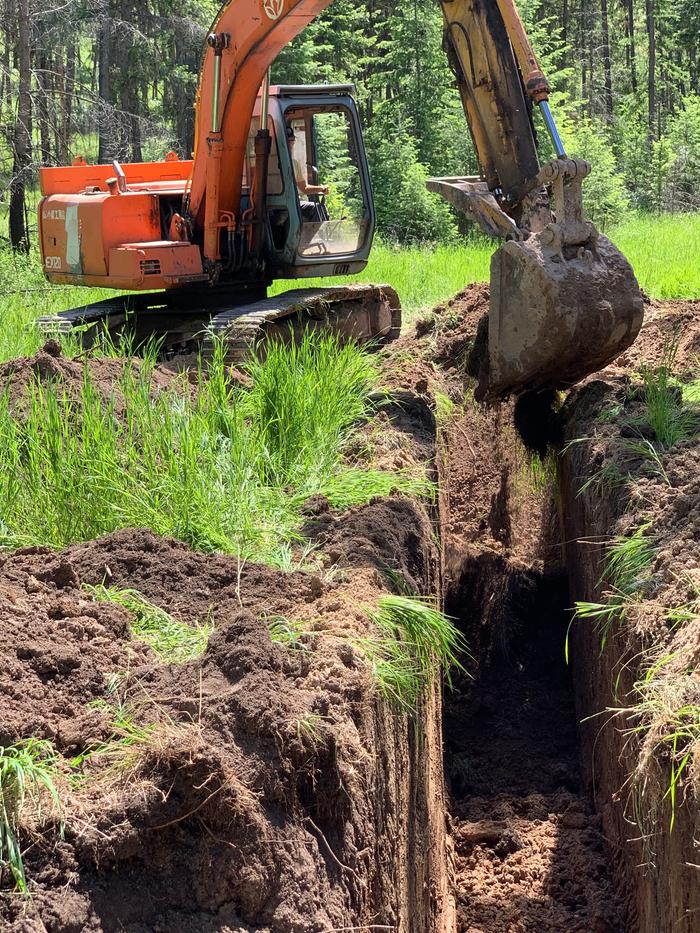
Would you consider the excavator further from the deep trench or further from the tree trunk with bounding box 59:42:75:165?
the tree trunk with bounding box 59:42:75:165

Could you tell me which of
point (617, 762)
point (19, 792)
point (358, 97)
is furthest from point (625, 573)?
point (358, 97)

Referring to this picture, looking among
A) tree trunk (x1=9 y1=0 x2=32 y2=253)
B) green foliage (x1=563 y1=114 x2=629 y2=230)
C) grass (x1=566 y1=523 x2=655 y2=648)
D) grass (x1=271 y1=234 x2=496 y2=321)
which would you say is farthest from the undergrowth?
green foliage (x1=563 y1=114 x2=629 y2=230)

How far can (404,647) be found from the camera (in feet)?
12.7

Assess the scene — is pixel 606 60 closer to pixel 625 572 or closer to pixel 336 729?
pixel 625 572

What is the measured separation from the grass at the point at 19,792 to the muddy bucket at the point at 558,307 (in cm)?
447

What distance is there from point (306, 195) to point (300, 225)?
2.87ft

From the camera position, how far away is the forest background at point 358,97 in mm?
19469

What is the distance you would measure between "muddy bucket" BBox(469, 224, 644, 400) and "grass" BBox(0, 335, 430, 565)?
1515 mm

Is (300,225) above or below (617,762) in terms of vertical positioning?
above

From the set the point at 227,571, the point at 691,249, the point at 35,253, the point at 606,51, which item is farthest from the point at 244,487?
the point at 606,51

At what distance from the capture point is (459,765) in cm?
585

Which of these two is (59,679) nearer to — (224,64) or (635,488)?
(635,488)

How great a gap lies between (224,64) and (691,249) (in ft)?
28.5

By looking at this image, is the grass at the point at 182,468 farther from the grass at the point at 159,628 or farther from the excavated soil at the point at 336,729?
the grass at the point at 159,628
